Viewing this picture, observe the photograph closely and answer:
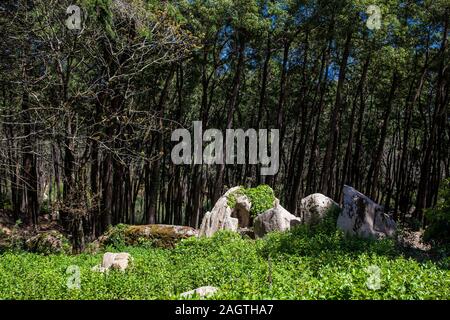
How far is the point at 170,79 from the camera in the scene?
22.0 m

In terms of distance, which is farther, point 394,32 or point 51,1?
point 394,32

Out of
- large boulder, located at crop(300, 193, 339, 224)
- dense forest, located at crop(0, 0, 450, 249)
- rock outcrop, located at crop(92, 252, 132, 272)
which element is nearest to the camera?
rock outcrop, located at crop(92, 252, 132, 272)

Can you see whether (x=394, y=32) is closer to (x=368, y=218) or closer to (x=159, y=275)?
(x=368, y=218)

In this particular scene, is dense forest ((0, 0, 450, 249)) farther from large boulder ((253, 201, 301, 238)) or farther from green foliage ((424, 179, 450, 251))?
green foliage ((424, 179, 450, 251))

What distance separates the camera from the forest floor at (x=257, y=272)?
625 cm

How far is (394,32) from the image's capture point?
19.5 m

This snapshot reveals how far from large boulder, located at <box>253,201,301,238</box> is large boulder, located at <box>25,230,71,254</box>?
6964 mm

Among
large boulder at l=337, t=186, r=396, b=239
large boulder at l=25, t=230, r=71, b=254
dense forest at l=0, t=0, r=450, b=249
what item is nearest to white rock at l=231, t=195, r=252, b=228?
dense forest at l=0, t=0, r=450, b=249

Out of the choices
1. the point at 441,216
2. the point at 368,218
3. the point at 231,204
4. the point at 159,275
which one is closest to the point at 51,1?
the point at 159,275

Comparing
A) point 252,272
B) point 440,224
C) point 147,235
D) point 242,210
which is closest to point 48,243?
point 147,235

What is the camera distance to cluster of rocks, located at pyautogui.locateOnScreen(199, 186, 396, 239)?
13.8 meters

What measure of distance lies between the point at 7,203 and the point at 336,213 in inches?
896

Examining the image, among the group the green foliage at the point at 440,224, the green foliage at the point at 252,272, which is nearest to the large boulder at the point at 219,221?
the green foliage at the point at 252,272
